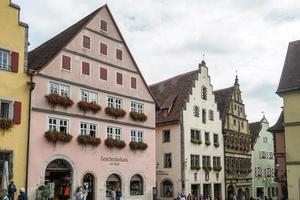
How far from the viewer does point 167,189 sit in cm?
4447

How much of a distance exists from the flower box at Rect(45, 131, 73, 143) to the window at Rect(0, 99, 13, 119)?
2857mm

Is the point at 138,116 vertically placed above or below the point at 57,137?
above

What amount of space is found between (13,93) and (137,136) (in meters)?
12.5

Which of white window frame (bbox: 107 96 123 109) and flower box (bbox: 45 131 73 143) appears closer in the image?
flower box (bbox: 45 131 73 143)

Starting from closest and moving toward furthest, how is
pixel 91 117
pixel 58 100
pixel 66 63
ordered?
1. pixel 58 100
2. pixel 66 63
3. pixel 91 117

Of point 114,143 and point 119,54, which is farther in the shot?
point 119,54

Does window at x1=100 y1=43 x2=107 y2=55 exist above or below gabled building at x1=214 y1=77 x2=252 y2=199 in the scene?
above

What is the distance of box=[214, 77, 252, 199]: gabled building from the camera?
51.0m

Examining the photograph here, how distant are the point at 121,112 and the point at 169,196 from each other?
12.7 m

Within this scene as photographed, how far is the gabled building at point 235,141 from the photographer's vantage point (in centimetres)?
5103

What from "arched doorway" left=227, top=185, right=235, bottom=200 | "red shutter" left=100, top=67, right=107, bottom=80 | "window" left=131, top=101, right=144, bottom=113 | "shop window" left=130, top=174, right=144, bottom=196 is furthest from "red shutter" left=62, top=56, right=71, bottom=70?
"arched doorway" left=227, top=185, right=235, bottom=200

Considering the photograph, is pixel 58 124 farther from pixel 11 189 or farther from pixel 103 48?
pixel 103 48

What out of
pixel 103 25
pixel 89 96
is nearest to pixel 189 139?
pixel 89 96

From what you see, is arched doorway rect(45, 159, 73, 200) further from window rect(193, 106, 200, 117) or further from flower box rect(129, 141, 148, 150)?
window rect(193, 106, 200, 117)
